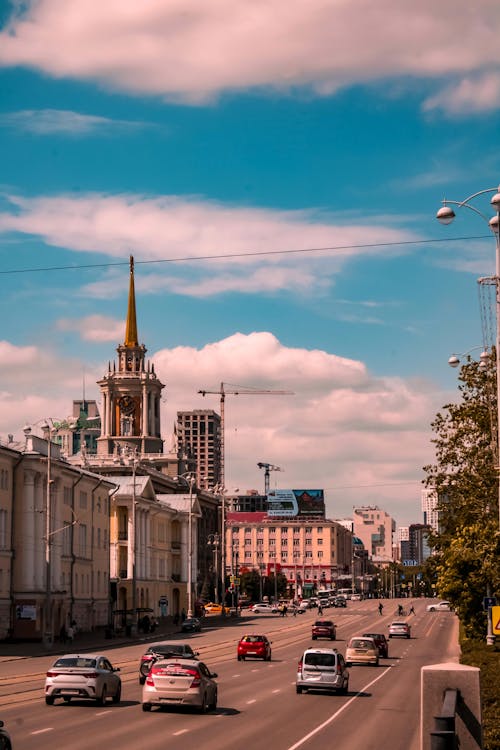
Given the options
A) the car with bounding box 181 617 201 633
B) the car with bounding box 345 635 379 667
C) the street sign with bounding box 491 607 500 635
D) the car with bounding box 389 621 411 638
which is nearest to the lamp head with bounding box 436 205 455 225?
the street sign with bounding box 491 607 500 635

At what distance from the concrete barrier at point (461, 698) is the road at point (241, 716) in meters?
13.2

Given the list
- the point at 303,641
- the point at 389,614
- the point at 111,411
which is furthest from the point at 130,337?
the point at 303,641

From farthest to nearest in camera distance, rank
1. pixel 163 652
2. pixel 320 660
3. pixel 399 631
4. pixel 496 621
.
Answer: pixel 399 631 < pixel 163 652 < pixel 320 660 < pixel 496 621

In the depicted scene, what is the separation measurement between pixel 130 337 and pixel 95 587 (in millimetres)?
93914

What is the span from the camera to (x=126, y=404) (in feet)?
629

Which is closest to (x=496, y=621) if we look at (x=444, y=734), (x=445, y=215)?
(x=445, y=215)

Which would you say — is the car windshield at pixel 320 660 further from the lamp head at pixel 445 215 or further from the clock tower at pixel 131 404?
the clock tower at pixel 131 404

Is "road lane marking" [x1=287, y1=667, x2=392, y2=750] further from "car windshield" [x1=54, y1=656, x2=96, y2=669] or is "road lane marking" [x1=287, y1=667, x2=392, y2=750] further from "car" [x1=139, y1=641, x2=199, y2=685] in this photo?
"car windshield" [x1=54, y1=656, x2=96, y2=669]

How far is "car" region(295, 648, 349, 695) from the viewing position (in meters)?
39.9

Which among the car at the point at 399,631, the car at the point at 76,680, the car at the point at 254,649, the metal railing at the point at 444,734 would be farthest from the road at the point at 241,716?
the car at the point at 399,631

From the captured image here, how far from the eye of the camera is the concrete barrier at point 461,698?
11.5 m

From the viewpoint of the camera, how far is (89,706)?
33.6 m

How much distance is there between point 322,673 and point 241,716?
8.77 m

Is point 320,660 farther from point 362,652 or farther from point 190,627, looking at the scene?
point 190,627
